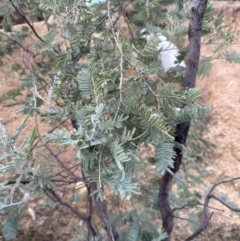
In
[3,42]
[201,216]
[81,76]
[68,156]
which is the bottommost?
[201,216]

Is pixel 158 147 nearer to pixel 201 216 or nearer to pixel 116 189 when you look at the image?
pixel 116 189

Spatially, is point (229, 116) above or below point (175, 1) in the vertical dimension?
below

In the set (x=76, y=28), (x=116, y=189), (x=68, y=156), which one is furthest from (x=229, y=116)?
(x=116, y=189)

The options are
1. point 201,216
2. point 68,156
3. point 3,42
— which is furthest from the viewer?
point 68,156

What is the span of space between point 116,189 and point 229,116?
1431mm

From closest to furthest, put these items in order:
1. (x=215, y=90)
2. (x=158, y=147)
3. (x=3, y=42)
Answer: (x=158, y=147) < (x=3, y=42) < (x=215, y=90)

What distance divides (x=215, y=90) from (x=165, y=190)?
1122 millimetres

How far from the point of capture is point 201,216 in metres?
1.50

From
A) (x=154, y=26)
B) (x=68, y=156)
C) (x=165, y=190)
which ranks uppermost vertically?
(x=154, y=26)

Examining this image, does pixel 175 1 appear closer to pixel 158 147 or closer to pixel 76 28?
pixel 76 28

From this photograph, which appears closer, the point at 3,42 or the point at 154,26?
the point at 154,26

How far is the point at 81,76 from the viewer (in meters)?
0.59

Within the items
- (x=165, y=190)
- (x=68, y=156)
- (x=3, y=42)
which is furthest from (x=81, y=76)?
(x=68, y=156)

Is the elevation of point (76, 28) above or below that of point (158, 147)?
above
